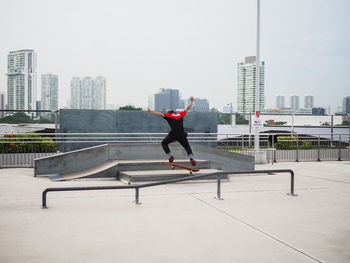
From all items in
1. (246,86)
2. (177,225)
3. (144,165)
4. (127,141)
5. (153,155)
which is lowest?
(177,225)

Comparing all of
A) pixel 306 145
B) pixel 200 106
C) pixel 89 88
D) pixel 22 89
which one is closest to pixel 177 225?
pixel 306 145

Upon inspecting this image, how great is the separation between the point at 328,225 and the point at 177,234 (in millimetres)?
2600

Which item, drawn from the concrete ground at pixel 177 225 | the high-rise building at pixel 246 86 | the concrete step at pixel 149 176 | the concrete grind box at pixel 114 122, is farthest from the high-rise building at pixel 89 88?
the concrete ground at pixel 177 225

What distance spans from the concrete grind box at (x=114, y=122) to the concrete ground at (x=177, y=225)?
9.15 m

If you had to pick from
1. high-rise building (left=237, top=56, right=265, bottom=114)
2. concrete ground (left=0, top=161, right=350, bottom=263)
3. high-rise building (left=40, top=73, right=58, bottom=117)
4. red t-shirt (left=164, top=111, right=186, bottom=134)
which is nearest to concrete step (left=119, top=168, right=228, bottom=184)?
concrete ground (left=0, top=161, right=350, bottom=263)

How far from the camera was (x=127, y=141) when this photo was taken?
55.7 ft

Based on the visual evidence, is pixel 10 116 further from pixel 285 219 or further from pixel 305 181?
pixel 285 219

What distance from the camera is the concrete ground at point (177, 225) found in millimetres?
4793

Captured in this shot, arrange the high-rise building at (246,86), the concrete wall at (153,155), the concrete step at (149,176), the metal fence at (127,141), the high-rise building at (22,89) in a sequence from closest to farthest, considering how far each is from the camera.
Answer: the concrete step at (149,176) < the concrete wall at (153,155) < the metal fence at (127,141) < the high-rise building at (246,86) < the high-rise building at (22,89)

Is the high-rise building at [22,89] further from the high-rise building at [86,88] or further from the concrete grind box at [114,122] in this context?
the concrete grind box at [114,122]

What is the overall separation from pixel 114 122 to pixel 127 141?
3391mm

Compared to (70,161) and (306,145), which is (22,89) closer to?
(306,145)

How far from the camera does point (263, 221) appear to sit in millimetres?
6535

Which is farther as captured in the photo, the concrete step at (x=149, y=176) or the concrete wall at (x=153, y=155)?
the concrete wall at (x=153, y=155)
